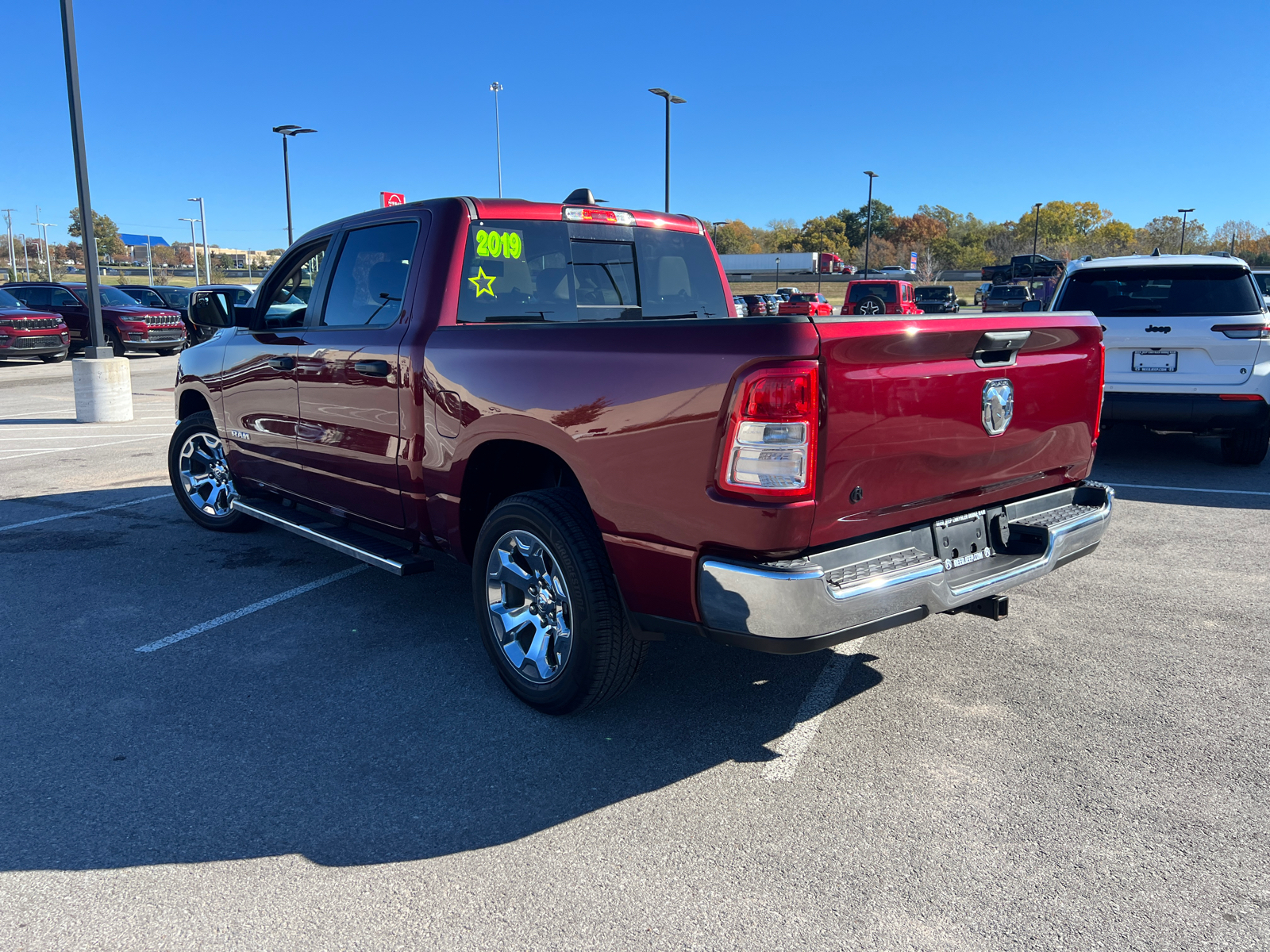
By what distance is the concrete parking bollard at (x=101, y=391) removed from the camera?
499 inches

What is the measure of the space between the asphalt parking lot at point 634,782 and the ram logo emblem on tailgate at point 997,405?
1.15 m

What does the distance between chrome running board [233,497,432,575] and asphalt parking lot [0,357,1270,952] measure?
418 millimetres

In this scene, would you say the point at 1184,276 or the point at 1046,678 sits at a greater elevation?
the point at 1184,276

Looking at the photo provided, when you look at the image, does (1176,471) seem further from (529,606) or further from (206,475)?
(206,475)

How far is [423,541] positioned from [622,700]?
4.09 feet

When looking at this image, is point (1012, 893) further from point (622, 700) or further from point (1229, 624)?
point (1229, 624)

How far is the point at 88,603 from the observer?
16.8 ft

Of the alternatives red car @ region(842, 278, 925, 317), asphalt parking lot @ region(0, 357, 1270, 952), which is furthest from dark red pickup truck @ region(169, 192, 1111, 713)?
red car @ region(842, 278, 925, 317)

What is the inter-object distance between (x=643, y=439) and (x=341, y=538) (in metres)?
2.25

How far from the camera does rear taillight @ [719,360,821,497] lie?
278 centimetres

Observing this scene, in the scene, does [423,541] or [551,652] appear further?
[423,541]

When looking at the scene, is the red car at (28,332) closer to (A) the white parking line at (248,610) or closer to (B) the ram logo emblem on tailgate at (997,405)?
(A) the white parking line at (248,610)

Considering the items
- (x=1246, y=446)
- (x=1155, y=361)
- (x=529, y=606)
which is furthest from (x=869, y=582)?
(x=1246, y=446)

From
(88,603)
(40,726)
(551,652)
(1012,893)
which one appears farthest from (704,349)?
(88,603)
